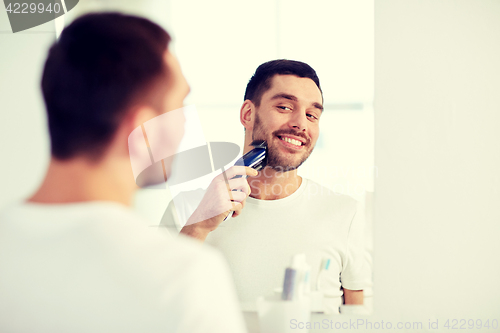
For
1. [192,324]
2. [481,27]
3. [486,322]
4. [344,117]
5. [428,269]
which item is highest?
[481,27]

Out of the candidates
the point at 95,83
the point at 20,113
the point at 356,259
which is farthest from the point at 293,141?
the point at 20,113

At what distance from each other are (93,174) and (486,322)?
817mm

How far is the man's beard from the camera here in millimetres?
709

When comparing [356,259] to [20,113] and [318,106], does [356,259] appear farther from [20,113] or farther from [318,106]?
[20,113]

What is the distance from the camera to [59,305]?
0.39 metres

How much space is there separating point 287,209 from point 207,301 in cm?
35

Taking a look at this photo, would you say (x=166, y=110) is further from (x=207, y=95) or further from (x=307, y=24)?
(x=307, y=24)

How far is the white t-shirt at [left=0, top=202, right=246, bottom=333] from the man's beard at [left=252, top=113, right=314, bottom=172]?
345 millimetres

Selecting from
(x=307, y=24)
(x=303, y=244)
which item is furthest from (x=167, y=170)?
(x=307, y=24)

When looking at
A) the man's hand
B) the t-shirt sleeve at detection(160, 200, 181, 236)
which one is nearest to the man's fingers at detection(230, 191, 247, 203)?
the man's hand

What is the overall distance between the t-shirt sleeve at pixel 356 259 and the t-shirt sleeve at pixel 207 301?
1.20 ft

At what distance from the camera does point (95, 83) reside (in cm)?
45

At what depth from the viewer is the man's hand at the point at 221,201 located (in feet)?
2.32

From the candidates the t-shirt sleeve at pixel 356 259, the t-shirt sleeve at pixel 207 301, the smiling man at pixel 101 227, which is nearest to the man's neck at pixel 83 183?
the smiling man at pixel 101 227
